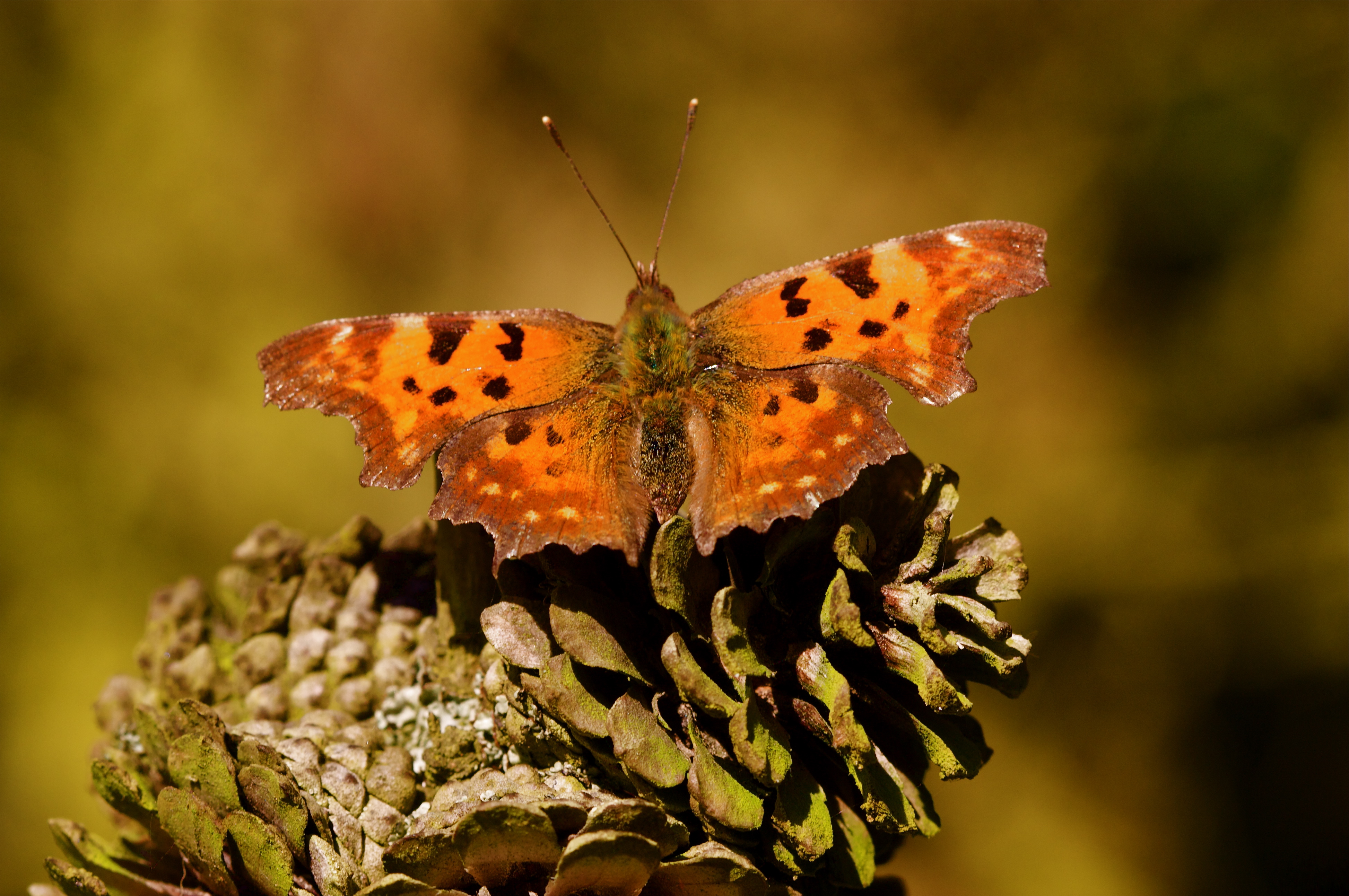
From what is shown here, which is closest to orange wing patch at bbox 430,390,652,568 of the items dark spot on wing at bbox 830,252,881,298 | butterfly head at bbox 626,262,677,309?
butterfly head at bbox 626,262,677,309

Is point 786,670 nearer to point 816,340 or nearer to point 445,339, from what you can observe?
point 816,340

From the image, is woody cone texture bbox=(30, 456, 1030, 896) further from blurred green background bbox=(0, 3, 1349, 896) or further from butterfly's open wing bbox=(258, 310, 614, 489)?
blurred green background bbox=(0, 3, 1349, 896)

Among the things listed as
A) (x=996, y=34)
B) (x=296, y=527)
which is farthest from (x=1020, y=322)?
(x=296, y=527)

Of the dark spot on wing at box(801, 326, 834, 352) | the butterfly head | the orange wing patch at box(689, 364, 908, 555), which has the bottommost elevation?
the orange wing patch at box(689, 364, 908, 555)

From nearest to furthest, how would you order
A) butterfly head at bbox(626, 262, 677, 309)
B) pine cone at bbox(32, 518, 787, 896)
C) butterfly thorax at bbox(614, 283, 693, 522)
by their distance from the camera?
pine cone at bbox(32, 518, 787, 896) < butterfly thorax at bbox(614, 283, 693, 522) < butterfly head at bbox(626, 262, 677, 309)

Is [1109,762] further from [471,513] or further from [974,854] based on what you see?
[471,513]
